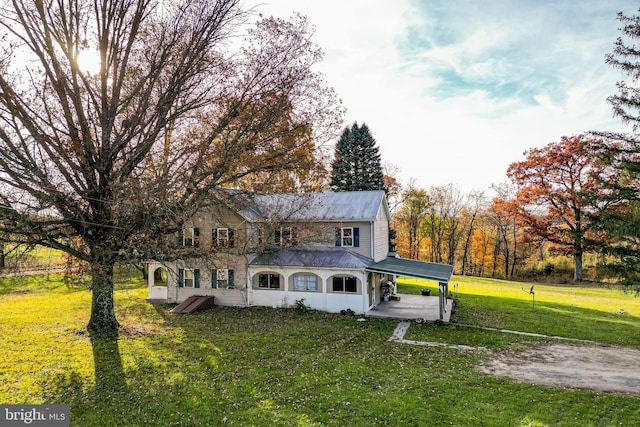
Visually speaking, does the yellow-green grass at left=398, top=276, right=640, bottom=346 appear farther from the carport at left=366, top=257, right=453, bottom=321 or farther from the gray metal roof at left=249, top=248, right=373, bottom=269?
the gray metal roof at left=249, top=248, right=373, bottom=269

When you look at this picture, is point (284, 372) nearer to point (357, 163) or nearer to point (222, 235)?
point (222, 235)

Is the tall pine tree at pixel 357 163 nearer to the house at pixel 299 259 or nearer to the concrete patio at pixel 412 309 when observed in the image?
the house at pixel 299 259

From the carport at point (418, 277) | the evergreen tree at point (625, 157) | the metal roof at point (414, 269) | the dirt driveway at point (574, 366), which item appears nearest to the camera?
the dirt driveway at point (574, 366)

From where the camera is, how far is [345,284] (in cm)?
1986

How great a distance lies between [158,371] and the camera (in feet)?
35.7

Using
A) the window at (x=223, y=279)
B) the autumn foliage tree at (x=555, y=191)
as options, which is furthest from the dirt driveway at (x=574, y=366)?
the autumn foliage tree at (x=555, y=191)

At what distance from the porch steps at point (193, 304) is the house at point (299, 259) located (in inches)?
25.7

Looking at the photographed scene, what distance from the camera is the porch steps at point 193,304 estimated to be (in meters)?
19.9

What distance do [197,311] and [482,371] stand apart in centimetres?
1529

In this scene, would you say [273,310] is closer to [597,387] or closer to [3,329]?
[3,329]

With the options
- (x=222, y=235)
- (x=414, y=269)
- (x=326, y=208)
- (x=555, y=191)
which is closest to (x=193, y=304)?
(x=222, y=235)

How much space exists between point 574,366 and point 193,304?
1831 cm

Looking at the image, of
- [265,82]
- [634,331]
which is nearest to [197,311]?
[265,82]

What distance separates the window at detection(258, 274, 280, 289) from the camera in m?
21.3
